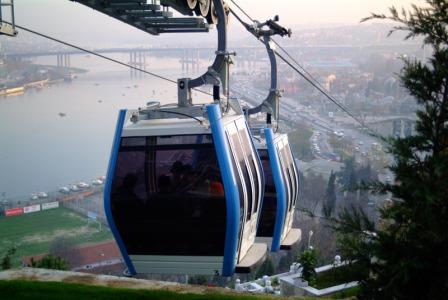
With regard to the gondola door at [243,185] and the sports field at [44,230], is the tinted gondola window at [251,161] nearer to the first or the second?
the gondola door at [243,185]

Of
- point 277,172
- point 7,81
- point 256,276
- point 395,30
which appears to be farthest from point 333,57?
point 395,30

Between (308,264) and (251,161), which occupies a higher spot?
(251,161)

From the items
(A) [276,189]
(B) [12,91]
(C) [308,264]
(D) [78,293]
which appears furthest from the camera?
(B) [12,91]

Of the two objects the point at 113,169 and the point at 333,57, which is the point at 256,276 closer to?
the point at 113,169

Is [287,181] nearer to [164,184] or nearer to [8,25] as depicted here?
[164,184]

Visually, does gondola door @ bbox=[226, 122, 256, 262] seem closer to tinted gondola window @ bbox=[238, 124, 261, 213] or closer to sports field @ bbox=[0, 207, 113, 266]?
tinted gondola window @ bbox=[238, 124, 261, 213]

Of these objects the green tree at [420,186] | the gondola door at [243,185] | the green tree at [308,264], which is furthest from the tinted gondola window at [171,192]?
the green tree at [308,264]

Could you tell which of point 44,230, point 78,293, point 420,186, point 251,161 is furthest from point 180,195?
point 44,230
